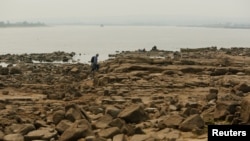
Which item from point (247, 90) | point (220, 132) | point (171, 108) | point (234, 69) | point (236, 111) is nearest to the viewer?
point (220, 132)

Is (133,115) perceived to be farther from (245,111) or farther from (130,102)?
(130,102)

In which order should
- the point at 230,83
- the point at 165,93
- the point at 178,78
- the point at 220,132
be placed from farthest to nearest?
the point at 178,78 < the point at 230,83 < the point at 165,93 < the point at 220,132

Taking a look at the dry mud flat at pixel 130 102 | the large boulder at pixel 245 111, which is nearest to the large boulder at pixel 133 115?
the dry mud flat at pixel 130 102

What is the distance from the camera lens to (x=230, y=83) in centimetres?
2131

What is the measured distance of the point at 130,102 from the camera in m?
16.5

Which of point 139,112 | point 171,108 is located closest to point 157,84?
point 171,108

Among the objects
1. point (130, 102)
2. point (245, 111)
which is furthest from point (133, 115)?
point (130, 102)

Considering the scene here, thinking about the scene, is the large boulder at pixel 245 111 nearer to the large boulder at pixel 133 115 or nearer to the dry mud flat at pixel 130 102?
the dry mud flat at pixel 130 102

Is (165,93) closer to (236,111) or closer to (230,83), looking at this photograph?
(230,83)

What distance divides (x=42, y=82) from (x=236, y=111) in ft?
49.4

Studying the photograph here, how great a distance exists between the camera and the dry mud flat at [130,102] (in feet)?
37.0

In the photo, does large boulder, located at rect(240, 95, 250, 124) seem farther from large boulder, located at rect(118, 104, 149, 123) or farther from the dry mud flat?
large boulder, located at rect(118, 104, 149, 123)

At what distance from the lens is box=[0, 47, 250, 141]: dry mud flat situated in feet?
37.0

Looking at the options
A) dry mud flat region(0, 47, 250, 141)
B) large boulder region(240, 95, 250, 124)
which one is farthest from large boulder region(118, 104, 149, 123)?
large boulder region(240, 95, 250, 124)
